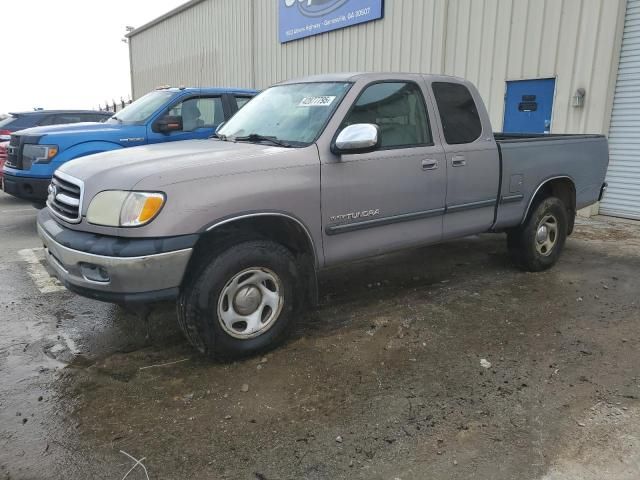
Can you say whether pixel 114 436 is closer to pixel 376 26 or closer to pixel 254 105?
pixel 254 105

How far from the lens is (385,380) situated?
10.7ft

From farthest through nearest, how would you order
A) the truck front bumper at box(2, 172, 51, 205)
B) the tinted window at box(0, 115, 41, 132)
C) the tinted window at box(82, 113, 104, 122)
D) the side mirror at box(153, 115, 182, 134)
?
the tinted window at box(0, 115, 41, 132), the tinted window at box(82, 113, 104, 122), the side mirror at box(153, 115, 182, 134), the truck front bumper at box(2, 172, 51, 205)

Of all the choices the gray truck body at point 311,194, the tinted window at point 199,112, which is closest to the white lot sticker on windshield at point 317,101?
the gray truck body at point 311,194

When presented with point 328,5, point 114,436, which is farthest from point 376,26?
point 114,436

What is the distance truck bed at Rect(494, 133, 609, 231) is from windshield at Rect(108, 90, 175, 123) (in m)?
4.90

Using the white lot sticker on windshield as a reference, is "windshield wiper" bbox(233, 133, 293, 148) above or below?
below

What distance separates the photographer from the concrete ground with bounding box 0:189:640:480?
98.7 inches

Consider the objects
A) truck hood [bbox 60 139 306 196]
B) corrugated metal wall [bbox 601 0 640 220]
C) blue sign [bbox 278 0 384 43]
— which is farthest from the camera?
blue sign [bbox 278 0 384 43]

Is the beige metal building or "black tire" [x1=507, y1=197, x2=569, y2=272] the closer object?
"black tire" [x1=507, y1=197, x2=569, y2=272]

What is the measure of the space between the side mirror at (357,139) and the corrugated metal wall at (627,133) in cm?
651

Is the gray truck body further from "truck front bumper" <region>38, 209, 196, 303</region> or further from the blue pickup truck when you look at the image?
the blue pickup truck

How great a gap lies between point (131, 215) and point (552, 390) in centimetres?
277

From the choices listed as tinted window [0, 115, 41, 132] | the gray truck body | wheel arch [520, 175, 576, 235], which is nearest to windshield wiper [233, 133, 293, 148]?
the gray truck body

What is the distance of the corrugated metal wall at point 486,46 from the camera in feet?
26.6
